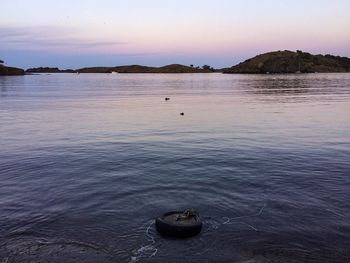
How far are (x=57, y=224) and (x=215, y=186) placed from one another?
8628 millimetres

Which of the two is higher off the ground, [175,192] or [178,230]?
[178,230]

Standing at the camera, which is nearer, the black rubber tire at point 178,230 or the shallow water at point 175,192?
the shallow water at point 175,192

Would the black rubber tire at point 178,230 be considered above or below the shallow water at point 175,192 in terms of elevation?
above

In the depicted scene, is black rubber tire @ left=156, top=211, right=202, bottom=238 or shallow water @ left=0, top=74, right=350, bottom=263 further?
black rubber tire @ left=156, top=211, right=202, bottom=238

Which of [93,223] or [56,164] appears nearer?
[93,223]

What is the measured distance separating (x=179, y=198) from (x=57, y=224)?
5.91 metres

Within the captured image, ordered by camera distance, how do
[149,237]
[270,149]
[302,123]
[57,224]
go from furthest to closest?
[302,123] → [270,149] → [57,224] → [149,237]

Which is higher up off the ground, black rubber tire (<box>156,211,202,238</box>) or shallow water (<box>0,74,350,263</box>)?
black rubber tire (<box>156,211,202,238</box>)

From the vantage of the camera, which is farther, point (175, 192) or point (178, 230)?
point (175, 192)

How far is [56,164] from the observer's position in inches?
1104

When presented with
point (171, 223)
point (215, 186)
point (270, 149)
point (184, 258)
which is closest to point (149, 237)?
point (171, 223)

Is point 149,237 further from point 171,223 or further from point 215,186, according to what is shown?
point 215,186

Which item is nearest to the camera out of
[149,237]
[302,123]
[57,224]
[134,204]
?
[149,237]

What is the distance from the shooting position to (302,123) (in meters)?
46.8
